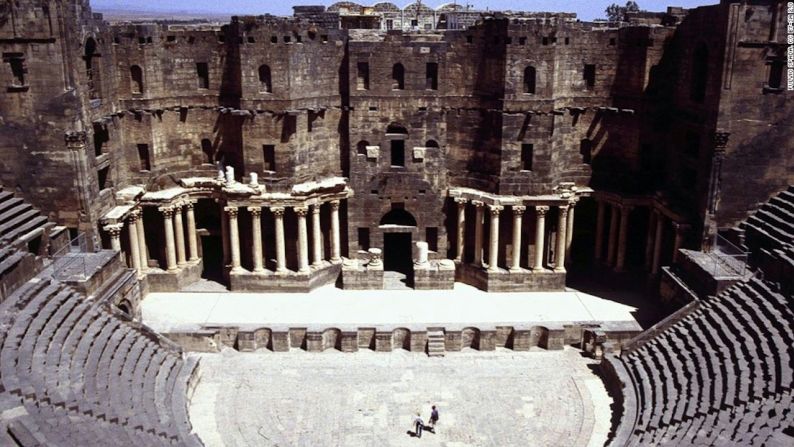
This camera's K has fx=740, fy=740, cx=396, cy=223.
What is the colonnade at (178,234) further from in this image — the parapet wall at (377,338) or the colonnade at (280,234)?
the parapet wall at (377,338)

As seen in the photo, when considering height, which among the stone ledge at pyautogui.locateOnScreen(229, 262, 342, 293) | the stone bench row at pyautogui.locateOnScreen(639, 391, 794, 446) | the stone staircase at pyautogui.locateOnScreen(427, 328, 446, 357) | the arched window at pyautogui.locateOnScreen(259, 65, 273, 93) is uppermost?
the arched window at pyautogui.locateOnScreen(259, 65, 273, 93)

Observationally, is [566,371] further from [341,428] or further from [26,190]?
[26,190]

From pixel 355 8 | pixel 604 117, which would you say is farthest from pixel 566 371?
pixel 355 8

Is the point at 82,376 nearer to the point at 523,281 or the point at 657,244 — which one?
the point at 523,281

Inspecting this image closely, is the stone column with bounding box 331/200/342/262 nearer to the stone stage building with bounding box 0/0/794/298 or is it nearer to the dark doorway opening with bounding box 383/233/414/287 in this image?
the stone stage building with bounding box 0/0/794/298

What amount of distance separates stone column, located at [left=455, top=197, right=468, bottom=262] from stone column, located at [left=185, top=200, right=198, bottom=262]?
12088 millimetres

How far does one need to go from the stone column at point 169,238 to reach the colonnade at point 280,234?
2347 mm

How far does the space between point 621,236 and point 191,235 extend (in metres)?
19.7

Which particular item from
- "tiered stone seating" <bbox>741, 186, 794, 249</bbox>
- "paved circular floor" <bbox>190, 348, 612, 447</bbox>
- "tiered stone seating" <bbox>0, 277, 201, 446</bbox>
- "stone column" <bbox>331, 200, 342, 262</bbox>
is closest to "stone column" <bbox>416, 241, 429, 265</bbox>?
"stone column" <bbox>331, 200, 342, 262</bbox>

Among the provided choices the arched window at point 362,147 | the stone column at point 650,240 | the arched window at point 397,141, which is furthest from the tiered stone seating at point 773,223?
the arched window at point 362,147

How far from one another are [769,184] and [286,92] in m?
19.5

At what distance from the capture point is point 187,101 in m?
33.2

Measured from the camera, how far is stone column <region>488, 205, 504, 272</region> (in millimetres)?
32562

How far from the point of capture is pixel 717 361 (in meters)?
22.2
